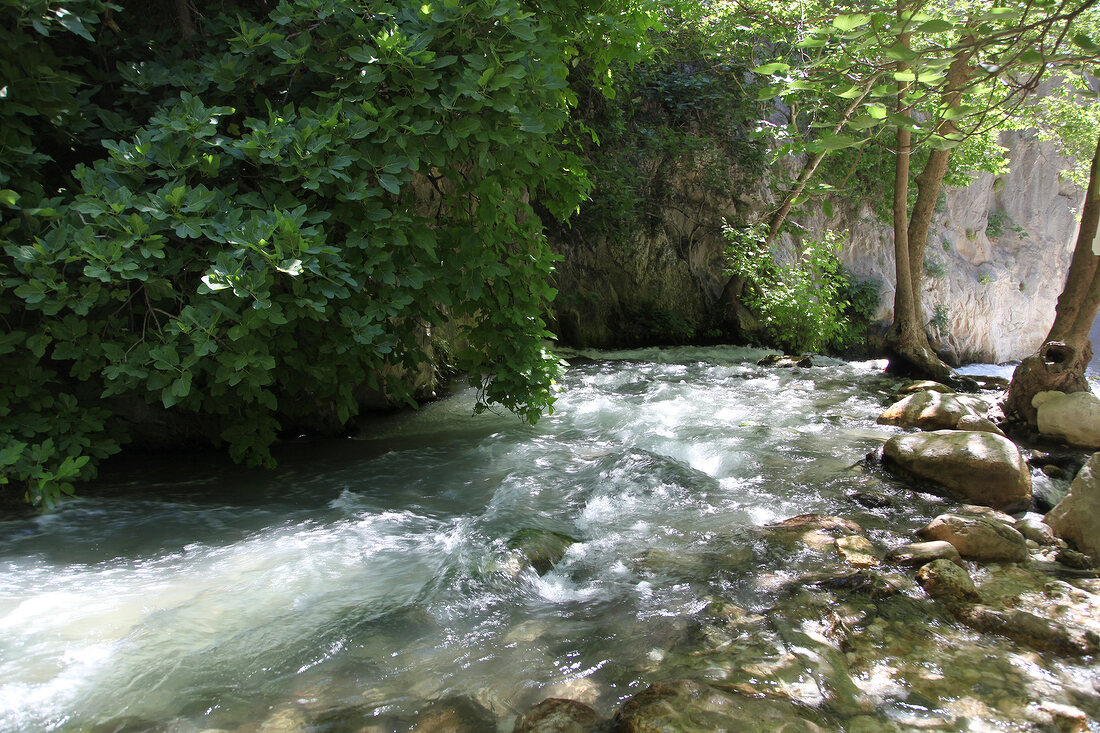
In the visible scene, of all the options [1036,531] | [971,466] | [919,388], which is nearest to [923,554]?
[1036,531]

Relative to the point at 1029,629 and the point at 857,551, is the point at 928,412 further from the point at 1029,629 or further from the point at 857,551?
the point at 1029,629

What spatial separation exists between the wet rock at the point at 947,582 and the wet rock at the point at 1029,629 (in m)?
0.09

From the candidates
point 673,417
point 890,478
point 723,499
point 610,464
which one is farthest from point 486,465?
point 890,478

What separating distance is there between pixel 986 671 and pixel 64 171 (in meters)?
Result: 5.52

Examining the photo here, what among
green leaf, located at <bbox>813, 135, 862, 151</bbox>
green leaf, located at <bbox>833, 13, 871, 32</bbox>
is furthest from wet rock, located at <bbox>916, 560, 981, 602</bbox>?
green leaf, located at <bbox>833, 13, 871, 32</bbox>

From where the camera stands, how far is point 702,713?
1955mm

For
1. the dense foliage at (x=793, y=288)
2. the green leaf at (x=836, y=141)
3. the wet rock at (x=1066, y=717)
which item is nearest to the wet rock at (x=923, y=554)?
the wet rock at (x=1066, y=717)

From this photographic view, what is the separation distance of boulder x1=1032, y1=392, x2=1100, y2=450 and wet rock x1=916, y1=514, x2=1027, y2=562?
125 inches

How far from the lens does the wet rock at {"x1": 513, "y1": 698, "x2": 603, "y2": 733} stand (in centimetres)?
198

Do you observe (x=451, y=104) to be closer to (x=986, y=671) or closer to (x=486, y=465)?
(x=486, y=465)

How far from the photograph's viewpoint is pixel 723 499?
13.5 feet

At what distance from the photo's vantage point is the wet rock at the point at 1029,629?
2471 mm

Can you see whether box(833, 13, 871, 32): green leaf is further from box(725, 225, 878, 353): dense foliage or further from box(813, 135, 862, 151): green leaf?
box(725, 225, 878, 353): dense foliage

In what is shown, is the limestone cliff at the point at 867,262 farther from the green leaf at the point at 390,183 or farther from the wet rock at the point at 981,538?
the green leaf at the point at 390,183
